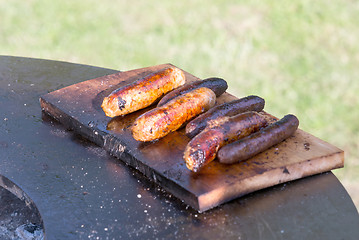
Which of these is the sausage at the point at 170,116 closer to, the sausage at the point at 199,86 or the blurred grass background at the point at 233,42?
the sausage at the point at 199,86

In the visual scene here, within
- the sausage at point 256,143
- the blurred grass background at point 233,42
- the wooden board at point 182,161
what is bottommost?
the blurred grass background at point 233,42

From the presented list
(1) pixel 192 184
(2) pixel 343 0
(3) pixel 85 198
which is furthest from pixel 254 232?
(2) pixel 343 0

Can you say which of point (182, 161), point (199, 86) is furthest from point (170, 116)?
point (199, 86)

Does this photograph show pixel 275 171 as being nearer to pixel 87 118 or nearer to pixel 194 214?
pixel 194 214

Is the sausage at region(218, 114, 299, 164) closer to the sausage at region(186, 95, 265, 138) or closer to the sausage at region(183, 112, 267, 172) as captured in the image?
the sausage at region(183, 112, 267, 172)

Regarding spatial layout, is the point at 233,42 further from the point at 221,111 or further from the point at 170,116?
the point at 170,116

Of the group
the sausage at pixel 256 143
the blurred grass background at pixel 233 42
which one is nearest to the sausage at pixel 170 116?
the sausage at pixel 256 143
